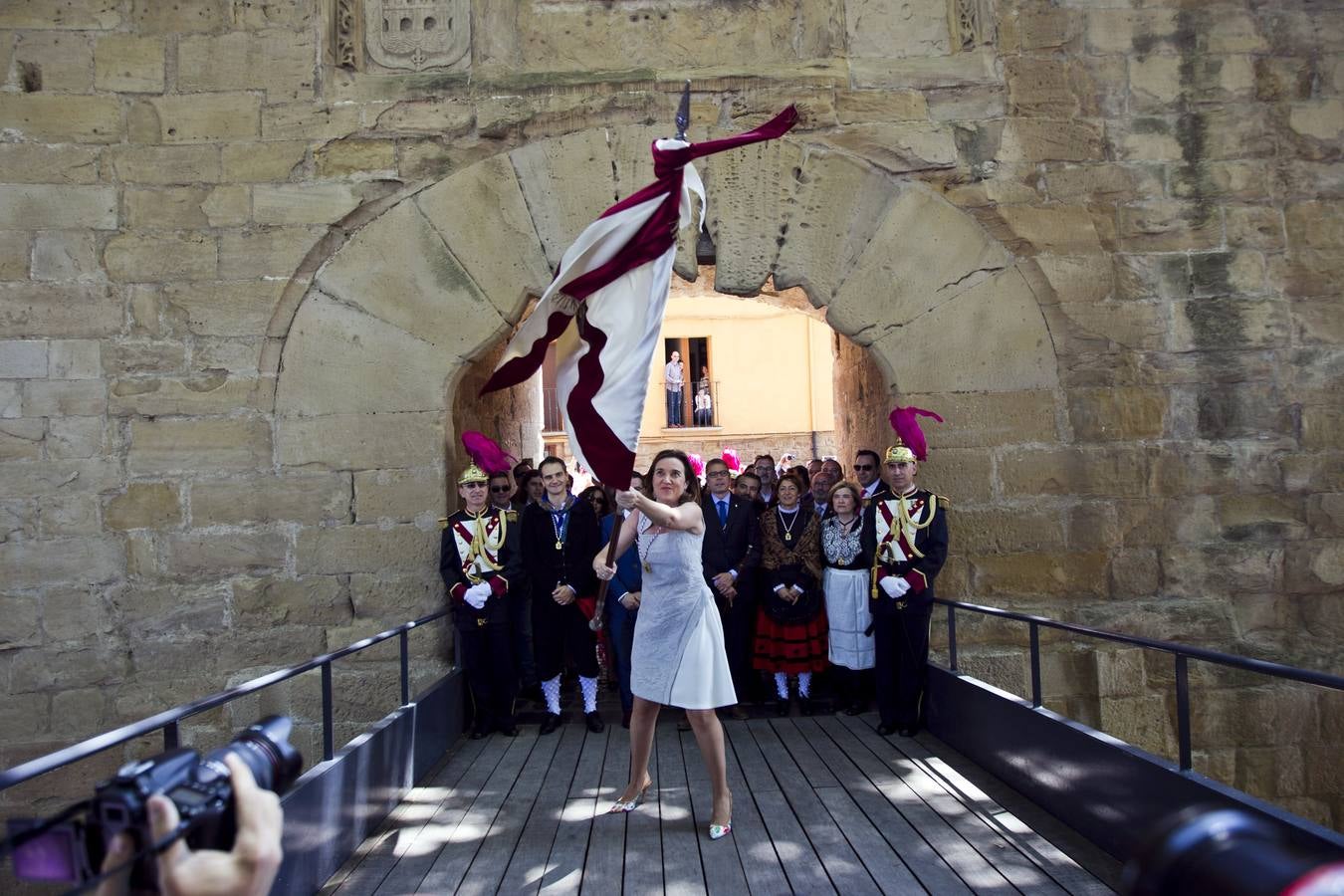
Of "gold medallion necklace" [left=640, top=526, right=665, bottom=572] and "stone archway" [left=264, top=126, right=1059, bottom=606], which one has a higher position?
"stone archway" [left=264, top=126, right=1059, bottom=606]

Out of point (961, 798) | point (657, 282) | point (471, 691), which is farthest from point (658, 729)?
point (657, 282)

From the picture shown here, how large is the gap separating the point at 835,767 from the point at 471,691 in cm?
214

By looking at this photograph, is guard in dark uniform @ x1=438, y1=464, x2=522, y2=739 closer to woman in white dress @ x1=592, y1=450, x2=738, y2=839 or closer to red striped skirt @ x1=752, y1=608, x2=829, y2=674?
red striped skirt @ x1=752, y1=608, x2=829, y2=674

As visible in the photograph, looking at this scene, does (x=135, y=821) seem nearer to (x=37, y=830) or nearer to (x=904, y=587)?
(x=37, y=830)

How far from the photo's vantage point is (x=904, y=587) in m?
5.38

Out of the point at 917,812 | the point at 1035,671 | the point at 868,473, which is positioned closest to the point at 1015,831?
the point at 917,812

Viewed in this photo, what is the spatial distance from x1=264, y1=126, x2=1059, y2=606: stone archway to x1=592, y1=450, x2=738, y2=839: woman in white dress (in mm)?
2202

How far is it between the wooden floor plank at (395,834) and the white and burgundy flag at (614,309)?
1669 mm

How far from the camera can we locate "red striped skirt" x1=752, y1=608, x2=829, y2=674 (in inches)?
239

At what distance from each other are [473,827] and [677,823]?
2.71 feet

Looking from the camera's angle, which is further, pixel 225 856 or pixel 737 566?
pixel 737 566

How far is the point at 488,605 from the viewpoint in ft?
18.9

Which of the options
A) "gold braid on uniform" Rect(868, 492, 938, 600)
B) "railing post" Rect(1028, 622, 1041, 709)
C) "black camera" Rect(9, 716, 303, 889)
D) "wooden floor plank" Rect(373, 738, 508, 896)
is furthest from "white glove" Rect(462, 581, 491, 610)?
"black camera" Rect(9, 716, 303, 889)

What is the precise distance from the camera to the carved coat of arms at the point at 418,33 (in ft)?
20.1
